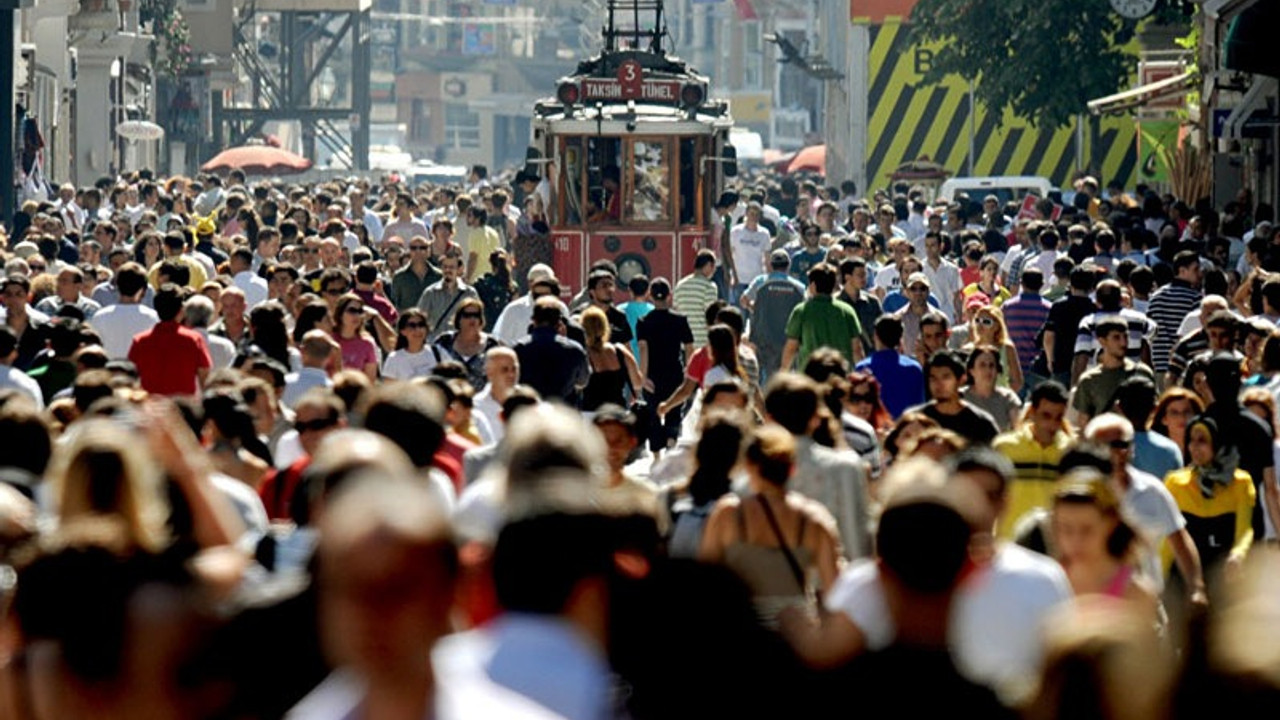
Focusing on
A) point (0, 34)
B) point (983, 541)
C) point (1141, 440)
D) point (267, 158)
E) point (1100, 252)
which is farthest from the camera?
point (267, 158)

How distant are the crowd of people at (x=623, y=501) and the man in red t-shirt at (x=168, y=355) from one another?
18 mm

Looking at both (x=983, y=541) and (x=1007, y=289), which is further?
(x=1007, y=289)

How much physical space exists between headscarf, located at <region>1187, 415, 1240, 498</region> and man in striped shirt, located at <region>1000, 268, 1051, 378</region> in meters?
6.89

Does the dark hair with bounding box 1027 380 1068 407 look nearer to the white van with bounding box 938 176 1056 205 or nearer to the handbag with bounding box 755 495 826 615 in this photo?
the handbag with bounding box 755 495 826 615

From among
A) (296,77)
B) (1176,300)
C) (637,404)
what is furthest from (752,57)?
(637,404)

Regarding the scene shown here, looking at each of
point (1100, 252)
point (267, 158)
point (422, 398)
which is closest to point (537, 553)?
point (422, 398)

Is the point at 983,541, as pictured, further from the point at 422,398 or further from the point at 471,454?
the point at 471,454

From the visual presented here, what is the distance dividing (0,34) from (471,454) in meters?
27.5

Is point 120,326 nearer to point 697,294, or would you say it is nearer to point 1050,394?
point 697,294

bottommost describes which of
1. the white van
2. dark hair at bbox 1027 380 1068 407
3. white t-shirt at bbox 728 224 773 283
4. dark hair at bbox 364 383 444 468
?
the white van

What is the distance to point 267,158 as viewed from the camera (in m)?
57.8

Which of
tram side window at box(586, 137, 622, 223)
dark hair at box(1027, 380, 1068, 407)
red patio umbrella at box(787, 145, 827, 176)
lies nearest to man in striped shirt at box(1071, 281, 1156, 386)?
dark hair at box(1027, 380, 1068, 407)

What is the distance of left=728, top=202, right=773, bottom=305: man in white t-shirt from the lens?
27.8m

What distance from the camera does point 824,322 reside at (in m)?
17.5
